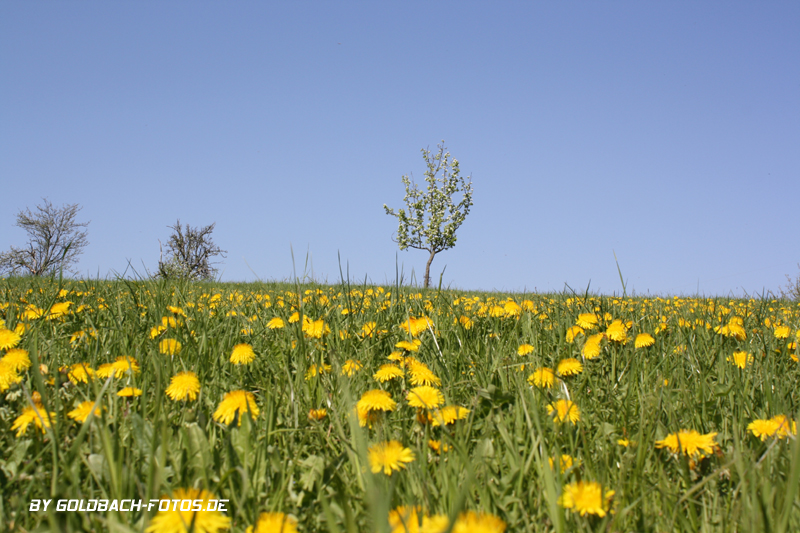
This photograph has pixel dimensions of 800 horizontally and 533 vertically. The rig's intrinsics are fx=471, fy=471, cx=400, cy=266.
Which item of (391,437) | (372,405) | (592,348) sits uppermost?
(592,348)

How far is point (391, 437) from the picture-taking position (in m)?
1.43

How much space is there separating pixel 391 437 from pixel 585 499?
618 millimetres

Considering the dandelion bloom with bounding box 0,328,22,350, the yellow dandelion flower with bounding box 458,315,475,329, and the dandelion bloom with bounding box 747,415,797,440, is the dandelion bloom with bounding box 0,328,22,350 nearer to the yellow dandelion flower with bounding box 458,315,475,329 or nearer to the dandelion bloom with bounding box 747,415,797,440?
the yellow dandelion flower with bounding box 458,315,475,329

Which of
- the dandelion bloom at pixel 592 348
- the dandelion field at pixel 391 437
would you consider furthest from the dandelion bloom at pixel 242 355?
the dandelion bloom at pixel 592 348

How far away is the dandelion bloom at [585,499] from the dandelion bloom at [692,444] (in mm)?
315

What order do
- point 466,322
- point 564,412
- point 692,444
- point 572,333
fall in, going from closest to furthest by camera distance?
point 692,444
point 564,412
point 572,333
point 466,322

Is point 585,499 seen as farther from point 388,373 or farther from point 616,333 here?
point 616,333

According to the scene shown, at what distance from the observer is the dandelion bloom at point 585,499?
0.95 meters

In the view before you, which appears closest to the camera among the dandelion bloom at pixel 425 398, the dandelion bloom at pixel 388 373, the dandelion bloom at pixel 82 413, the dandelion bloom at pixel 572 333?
the dandelion bloom at pixel 82 413

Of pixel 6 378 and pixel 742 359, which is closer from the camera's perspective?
pixel 6 378

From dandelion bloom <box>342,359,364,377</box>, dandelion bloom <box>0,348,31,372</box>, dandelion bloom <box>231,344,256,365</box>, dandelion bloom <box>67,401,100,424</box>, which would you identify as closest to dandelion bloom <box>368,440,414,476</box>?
dandelion bloom <box>342,359,364,377</box>

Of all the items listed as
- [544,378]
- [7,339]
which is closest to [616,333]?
[544,378]

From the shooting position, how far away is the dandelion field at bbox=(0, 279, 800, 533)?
38.9 inches

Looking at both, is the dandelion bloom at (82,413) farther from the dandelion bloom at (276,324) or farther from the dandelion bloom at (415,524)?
the dandelion bloom at (276,324)
